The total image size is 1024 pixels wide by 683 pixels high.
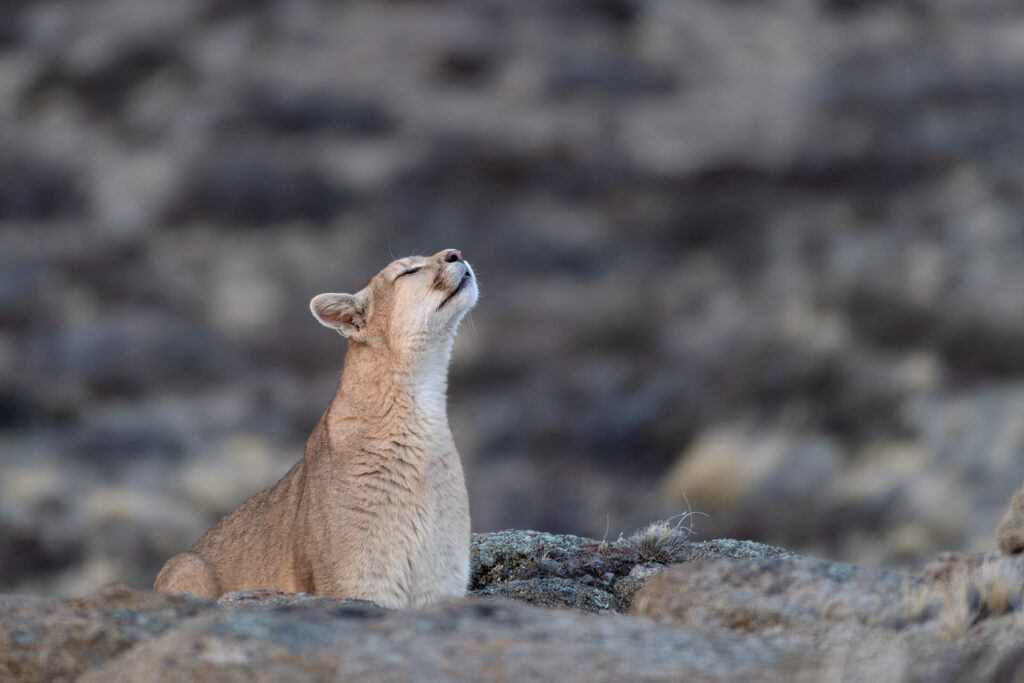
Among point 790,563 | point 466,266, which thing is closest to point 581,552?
point 466,266

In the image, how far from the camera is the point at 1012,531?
20.7 ft

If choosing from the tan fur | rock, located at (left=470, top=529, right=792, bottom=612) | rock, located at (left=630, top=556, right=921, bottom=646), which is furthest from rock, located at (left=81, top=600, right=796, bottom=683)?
rock, located at (left=470, top=529, right=792, bottom=612)

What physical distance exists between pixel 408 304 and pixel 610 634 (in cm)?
404

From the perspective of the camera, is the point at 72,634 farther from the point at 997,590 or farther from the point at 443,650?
the point at 997,590

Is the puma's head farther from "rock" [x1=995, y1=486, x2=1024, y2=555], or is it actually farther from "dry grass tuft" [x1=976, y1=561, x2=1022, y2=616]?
"dry grass tuft" [x1=976, y1=561, x2=1022, y2=616]

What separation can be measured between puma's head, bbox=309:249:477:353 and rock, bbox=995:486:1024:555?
12.0 feet

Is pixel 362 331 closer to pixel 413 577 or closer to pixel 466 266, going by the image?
pixel 466 266

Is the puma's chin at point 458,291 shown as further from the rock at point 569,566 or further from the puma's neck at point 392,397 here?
A: the rock at point 569,566

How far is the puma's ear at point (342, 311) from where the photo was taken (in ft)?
27.3

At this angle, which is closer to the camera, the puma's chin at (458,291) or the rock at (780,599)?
the rock at (780,599)

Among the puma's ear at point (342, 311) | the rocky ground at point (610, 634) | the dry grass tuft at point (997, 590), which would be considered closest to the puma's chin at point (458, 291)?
the puma's ear at point (342, 311)

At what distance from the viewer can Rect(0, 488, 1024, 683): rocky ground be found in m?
4.14

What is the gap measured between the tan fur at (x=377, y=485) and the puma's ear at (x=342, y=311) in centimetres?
1

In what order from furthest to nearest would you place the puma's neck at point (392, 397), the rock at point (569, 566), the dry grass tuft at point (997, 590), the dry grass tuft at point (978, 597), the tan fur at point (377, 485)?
the rock at point (569, 566), the puma's neck at point (392, 397), the tan fur at point (377, 485), the dry grass tuft at point (997, 590), the dry grass tuft at point (978, 597)
